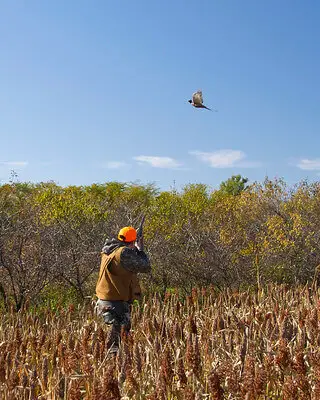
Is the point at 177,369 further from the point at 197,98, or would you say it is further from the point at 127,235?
the point at 197,98

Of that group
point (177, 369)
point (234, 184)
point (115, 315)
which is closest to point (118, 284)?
point (115, 315)

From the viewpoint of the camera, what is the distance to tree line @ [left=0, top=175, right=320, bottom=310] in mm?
10789

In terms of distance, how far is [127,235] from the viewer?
651 centimetres

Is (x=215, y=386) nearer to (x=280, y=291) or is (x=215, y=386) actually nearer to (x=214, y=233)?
(x=280, y=291)

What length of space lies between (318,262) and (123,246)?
674cm

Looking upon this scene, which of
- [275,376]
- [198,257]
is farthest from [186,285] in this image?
[275,376]

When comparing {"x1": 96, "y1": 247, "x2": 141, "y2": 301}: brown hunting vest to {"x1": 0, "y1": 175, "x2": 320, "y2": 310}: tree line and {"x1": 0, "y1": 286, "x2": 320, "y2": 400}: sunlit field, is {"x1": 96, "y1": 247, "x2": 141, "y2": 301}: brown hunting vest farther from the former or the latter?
{"x1": 0, "y1": 175, "x2": 320, "y2": 310}: tree line

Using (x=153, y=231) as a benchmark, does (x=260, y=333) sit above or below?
→ below

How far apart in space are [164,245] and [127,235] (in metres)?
5.99

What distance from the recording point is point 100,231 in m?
12.2

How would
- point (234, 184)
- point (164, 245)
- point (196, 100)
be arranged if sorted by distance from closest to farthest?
1. point (196, 100)
2. point (164, 245)
3. point (234, 184)

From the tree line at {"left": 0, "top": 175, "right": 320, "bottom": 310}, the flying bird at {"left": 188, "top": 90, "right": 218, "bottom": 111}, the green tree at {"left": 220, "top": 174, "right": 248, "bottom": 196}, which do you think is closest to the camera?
the flying bird at {"left": 188, "top": 90, "right": 218, "bottom": 111}

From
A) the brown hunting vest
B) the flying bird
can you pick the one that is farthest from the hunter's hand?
the flying bird

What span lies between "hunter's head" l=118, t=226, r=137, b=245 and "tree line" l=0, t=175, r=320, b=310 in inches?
169
